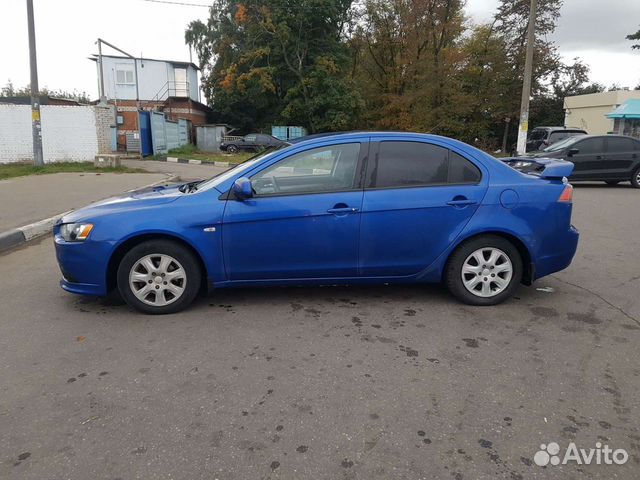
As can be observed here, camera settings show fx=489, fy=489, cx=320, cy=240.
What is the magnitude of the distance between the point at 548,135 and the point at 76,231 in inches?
777

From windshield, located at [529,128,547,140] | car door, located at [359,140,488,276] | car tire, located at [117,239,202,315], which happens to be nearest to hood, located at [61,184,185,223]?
car tire, located at [117,239,202,315]

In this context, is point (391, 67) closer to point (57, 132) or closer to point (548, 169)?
point (57, 132)

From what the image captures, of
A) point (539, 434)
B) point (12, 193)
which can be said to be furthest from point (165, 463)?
point (12, 193)

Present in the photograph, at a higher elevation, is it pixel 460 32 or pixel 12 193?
pixel 460 32

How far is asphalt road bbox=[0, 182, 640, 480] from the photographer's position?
2.43 meters

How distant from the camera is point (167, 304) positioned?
4.22 m

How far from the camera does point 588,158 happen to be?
13758 millimetres

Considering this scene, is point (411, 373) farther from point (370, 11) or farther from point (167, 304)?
point (370, 11)

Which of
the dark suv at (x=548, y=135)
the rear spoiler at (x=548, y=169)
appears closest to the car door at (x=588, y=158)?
the dark suv at (x=548, y=135)

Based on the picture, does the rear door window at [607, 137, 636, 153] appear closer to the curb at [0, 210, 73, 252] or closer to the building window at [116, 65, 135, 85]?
the curb at [0, 210, 73, 252]

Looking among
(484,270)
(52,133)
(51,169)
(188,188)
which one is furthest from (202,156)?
(484,270)

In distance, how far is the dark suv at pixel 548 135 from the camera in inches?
753

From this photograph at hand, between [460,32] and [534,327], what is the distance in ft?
111

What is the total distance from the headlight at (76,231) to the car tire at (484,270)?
10.3 ft
